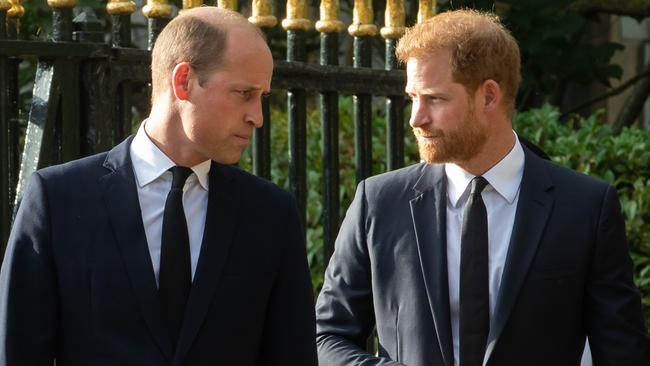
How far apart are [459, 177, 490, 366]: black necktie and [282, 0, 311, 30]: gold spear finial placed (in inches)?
58.1

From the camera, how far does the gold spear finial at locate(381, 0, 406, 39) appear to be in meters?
5.58

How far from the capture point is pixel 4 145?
443 centimetres

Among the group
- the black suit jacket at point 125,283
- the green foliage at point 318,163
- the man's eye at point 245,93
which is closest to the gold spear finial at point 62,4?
the black suit jacket at point 125,283

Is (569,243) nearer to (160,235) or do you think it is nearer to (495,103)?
(495,103)

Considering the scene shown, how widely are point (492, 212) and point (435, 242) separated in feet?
0.62

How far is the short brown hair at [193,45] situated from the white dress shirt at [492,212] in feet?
2.79

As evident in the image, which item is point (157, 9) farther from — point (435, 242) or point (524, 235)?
point (524, 235)

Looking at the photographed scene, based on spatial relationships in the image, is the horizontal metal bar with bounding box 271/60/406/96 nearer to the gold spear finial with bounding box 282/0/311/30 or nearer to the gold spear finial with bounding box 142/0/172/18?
the gold spear finial with bounding box 282/0/311/30

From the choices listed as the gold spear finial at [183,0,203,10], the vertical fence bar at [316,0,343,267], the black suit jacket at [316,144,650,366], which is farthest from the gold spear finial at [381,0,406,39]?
the black suit jacket at [316,144,650,366]

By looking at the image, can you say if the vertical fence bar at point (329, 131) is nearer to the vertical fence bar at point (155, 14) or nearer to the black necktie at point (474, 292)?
the vertical fence bar at point (155, 14)

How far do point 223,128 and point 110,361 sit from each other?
0.63m

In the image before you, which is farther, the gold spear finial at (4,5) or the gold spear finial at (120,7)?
the gold spear finial at (120,7)

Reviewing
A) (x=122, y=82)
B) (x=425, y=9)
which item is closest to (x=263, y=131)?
(x=122, y=82)

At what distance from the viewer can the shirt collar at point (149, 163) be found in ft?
11.6
